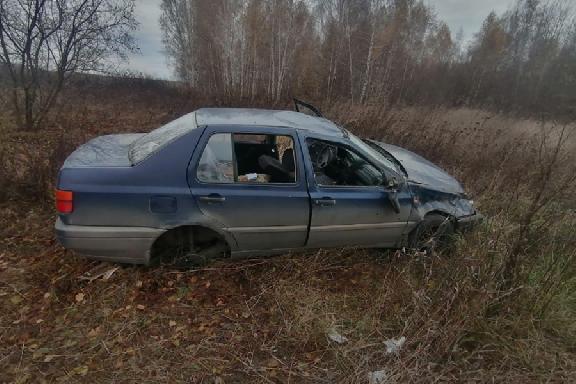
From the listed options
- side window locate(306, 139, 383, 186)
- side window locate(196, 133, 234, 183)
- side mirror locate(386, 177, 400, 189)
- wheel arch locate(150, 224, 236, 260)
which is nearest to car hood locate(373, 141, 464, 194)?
side mirror locate(386, 177, 400, 189)

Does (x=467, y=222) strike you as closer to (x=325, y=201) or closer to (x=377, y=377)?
(x=325, y=201)

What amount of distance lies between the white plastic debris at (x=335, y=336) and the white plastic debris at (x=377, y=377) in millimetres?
344

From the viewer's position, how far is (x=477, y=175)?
606 cm

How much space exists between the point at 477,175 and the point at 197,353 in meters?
5.93

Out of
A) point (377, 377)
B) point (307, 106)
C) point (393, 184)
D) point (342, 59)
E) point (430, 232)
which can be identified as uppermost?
point (342, 59)

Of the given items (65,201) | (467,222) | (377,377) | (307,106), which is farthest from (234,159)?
(467,222)

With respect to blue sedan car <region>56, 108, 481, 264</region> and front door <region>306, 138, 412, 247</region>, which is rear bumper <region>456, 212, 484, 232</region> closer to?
blue sedan car <region>56, 108, 481, 264</region>

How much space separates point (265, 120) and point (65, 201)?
6.27ft

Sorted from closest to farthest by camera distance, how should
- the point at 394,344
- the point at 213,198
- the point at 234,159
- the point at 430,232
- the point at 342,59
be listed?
the point at 394,344 < the point at 213,198 < the point at 234,159 < the point at 430,232 < the point at 342,59

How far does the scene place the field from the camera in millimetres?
2227

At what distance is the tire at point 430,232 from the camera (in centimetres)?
351

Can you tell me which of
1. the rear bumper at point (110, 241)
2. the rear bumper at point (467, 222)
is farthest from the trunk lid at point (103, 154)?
the rear bumper at point (467, 222)

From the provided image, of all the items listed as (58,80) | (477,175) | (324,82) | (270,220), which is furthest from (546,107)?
(58,80)

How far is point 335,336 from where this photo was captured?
2514mm
